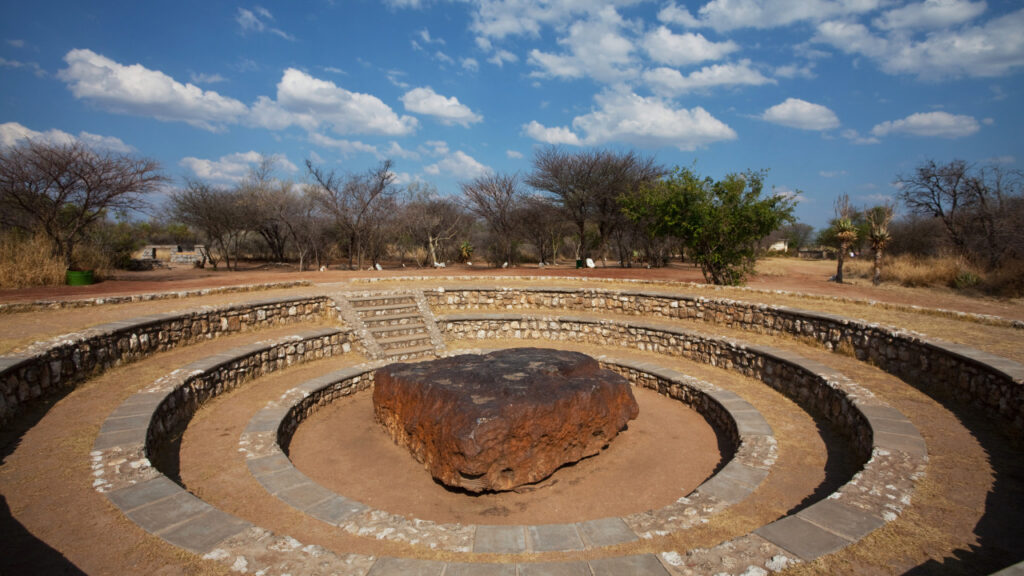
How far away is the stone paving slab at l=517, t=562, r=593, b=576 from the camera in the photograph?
9.98 feet

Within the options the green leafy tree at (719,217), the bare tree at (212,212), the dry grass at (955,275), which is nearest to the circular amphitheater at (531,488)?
the green leafy tree at (719,217)

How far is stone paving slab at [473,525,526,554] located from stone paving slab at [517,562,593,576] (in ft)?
1.60

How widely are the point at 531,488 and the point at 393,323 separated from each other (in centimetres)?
692

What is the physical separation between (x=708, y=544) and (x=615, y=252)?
36809 millimetres

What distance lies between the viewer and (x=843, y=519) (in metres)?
3.50

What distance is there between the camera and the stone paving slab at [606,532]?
3689 millimetres

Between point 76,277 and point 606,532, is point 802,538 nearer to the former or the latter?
point 606,532

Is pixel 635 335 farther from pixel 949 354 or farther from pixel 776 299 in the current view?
pixel 949 354

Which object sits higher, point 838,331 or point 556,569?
point 838,331

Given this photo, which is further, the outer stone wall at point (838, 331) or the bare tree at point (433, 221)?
the bare tree at point (433, 221)

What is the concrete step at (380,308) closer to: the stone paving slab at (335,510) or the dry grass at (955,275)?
the stone paving slab at (335,510)

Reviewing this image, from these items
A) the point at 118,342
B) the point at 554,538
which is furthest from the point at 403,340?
the point at 554,538

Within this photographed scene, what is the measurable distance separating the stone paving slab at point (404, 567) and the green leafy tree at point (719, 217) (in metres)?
15.6

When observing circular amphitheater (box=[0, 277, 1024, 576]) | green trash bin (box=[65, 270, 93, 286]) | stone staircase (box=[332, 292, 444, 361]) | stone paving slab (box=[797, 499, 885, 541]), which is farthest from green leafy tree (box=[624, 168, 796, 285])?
green trash bin (box=[65, 270, 93, 286])
